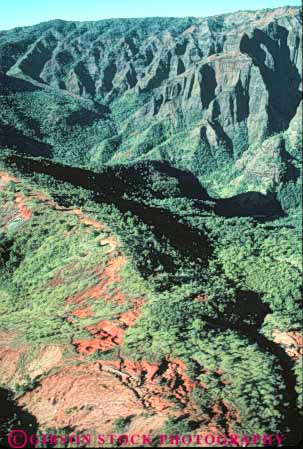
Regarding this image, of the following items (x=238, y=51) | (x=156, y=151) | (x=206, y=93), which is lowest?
(x=156, y=151)

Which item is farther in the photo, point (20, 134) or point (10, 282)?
point (20, 134)

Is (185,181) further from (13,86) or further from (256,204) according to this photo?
(13,86)

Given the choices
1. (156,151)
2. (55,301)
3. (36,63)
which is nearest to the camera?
(55,301)

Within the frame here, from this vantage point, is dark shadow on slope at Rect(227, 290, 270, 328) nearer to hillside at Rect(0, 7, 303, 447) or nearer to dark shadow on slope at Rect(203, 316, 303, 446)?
hillside at Rect(0, 7, 303, 447)

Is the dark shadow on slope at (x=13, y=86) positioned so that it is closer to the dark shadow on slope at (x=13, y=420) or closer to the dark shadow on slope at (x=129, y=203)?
the dark shadow on slope at (x=129, y=203)

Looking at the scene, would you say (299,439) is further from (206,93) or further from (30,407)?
(206,93)

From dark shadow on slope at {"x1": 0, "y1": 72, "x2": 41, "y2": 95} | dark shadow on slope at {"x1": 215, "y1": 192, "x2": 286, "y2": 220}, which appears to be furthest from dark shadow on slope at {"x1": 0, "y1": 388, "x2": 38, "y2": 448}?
dark shadow on slope at {"x1": 0, "y1": 72, "x2": 41, "y2": 95}

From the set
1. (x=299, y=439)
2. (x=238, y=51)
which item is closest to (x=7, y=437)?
(x=299, y=439)
